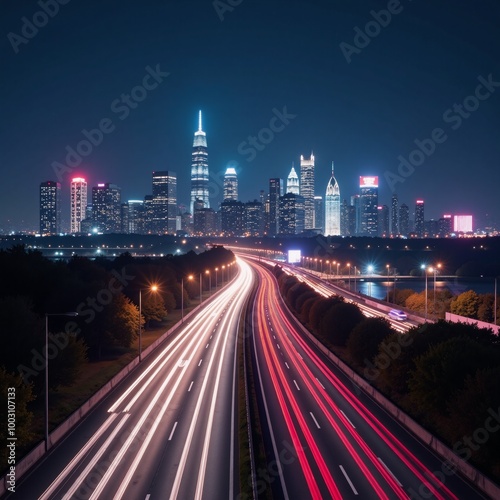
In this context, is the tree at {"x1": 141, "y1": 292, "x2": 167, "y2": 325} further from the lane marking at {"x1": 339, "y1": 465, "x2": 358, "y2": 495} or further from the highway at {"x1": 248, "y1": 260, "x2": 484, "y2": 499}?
the lane marking at {"x1": 339, "y1": 465, "x2": 358, "y2": 495}

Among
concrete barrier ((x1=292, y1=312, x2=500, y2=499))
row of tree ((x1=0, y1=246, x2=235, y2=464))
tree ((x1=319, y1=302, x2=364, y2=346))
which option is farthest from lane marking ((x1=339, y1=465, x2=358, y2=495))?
tree ((x1=319, y1=302, x2=364, y2=346))

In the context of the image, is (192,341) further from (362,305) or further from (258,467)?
(362,305)

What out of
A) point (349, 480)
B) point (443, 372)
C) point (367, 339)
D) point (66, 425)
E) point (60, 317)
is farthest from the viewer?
point (60, 317)

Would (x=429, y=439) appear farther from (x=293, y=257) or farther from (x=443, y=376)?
(x=293, y=257)

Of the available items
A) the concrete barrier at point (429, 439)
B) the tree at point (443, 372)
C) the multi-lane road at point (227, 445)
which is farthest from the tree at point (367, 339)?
the tree at point (443, 372)

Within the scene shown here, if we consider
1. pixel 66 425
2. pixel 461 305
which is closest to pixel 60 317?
pixel 66 425

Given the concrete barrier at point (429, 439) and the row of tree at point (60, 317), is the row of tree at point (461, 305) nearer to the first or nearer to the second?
the concrete barrier at point (429, 439)
